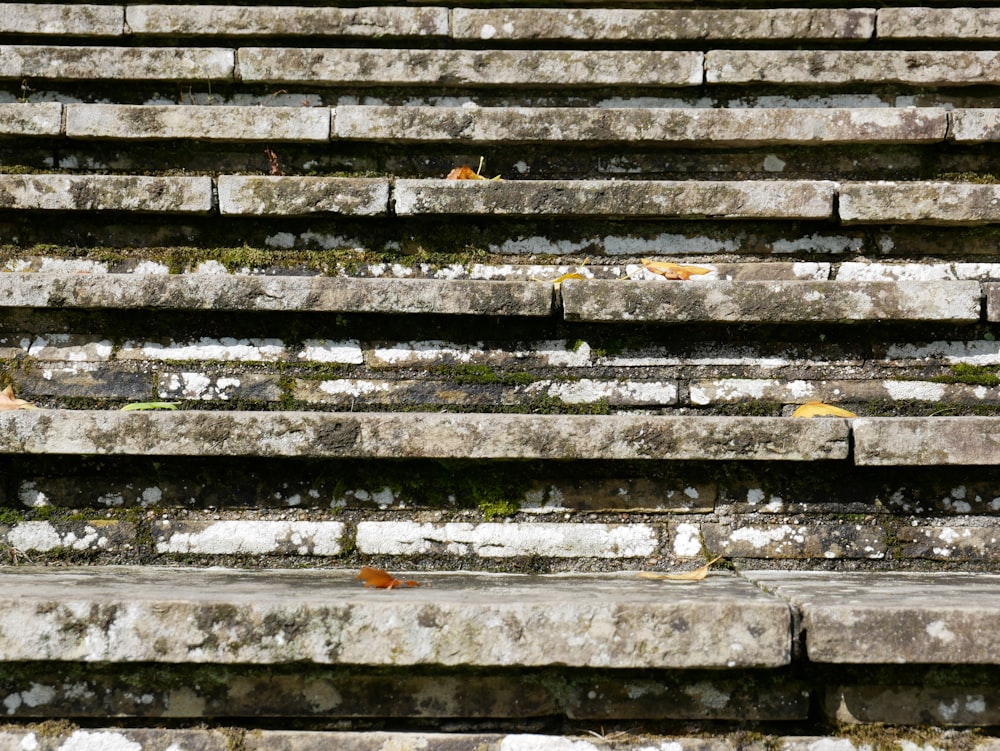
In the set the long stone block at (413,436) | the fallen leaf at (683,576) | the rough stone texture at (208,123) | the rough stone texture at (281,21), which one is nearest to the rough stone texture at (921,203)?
Answer: the long stone block at (413,436)

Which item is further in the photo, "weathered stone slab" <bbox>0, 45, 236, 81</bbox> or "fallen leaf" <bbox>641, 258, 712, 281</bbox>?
"weathered stone slab" <bbox>0, 45, 236, 81</bbox>

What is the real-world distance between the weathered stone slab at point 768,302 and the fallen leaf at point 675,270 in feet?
0.60

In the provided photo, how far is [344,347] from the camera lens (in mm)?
2287

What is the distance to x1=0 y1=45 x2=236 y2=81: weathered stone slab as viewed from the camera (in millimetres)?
2676

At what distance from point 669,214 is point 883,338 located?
2.64 ft

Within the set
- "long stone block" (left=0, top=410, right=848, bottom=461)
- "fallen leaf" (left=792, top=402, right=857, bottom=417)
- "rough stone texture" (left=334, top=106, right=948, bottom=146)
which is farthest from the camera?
"rough stone texture" (left=334, top=106, right=948, bottom=146)

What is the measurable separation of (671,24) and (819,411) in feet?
5.40

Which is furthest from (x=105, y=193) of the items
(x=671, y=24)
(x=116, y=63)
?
(x=671, y=24)

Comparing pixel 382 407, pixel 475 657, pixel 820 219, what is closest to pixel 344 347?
pixel 382 407

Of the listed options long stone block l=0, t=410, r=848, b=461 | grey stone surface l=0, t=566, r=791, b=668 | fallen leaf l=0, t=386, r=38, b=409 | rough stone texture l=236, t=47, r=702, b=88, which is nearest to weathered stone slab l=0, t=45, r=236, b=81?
rough stone texture l=236, t=47, r=702, b=88

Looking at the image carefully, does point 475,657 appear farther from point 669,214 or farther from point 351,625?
point 669,214

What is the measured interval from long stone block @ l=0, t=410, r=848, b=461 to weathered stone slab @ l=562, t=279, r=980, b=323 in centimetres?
37

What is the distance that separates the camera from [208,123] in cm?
254

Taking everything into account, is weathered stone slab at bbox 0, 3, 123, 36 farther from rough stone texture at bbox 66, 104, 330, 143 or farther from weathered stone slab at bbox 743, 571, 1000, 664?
weathered stone slab at bbox 743, 571, 1000, 664
